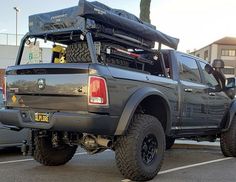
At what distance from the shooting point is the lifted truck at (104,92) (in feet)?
18.0

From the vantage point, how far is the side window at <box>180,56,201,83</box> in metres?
7.42

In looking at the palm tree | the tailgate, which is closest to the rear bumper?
the tailgate

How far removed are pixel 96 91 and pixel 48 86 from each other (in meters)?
0.77

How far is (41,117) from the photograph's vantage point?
578cm

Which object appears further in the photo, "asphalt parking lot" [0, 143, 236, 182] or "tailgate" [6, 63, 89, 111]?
"asphalt parking lot" [0, 143, 236, 182]

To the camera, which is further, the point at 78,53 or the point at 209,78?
the point at 209,78

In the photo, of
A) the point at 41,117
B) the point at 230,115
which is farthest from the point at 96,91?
the point at 230,115

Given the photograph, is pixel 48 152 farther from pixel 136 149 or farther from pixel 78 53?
pixel 136 149

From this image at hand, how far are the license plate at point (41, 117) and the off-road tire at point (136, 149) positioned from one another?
1.00m

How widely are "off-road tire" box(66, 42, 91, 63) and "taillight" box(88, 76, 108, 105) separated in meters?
1.27

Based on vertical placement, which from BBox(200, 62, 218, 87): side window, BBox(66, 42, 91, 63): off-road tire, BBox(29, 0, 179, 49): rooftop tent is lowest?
BBox(200, 62, 218, 87): side window

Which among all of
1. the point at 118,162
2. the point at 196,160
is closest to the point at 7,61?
the point at 196,160

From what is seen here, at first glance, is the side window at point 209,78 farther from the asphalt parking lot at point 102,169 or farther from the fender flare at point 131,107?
the fender flare at point 131,107

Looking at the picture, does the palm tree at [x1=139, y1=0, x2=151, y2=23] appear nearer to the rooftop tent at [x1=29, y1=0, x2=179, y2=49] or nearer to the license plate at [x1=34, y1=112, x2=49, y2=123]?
the rooftop tent at [x1=29, y1=0, x2=179, y2=49]
